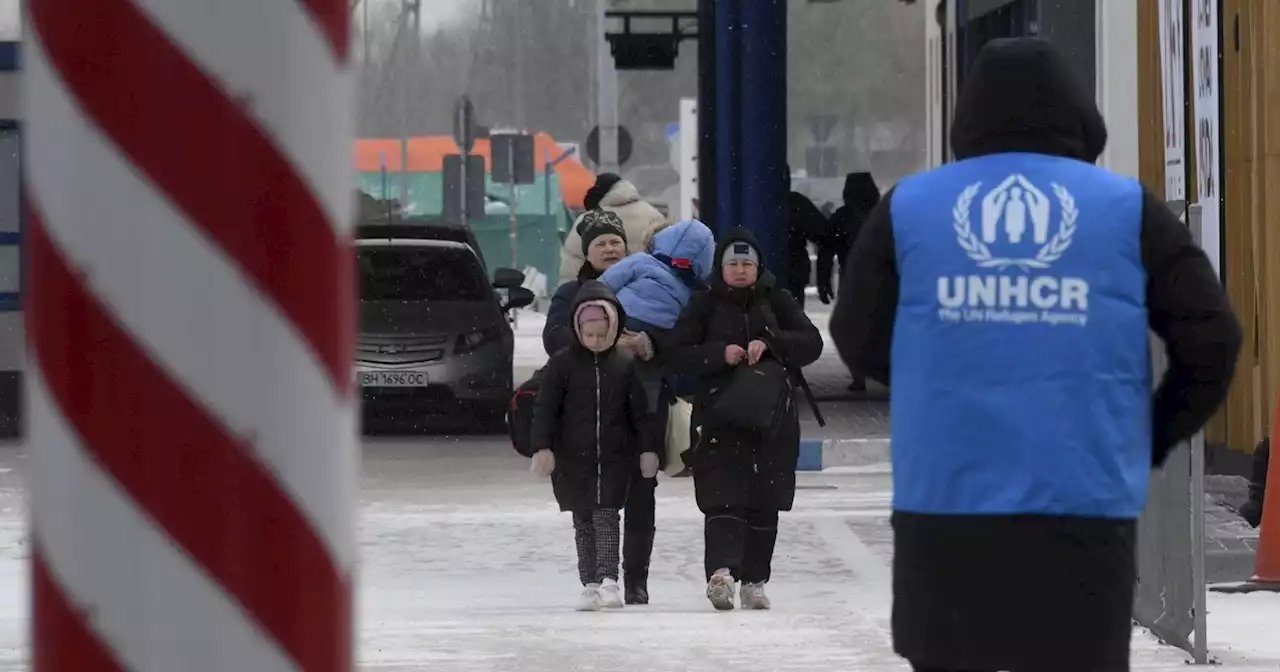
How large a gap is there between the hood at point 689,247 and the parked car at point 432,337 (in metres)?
7.33

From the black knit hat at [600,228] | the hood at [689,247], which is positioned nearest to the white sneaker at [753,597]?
the hood at [689,247]

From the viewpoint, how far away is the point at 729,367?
9.61 metres

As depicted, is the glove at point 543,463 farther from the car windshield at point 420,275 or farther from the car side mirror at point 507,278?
the car windshield at point 420,275

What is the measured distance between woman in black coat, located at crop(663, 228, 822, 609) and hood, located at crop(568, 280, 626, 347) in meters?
0.25

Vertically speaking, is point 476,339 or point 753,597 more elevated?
point 476,339

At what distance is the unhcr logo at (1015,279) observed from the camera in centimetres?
402

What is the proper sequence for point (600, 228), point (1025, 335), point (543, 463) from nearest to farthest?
point (1025, 335), point (543, 463), point (600, 228)

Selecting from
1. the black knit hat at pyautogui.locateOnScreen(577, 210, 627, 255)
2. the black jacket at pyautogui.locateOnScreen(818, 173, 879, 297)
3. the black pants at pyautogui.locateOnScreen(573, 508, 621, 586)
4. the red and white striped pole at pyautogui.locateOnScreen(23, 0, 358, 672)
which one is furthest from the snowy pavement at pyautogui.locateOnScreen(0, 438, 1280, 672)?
the black jacket at pyautogui.locateOnScreen(818, 173, 879, 297)

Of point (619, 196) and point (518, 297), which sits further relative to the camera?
point (518, 297)

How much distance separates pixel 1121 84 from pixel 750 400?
670 centimetres

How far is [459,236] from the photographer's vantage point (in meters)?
21.6

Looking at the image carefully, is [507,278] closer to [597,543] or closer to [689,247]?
[689,247]

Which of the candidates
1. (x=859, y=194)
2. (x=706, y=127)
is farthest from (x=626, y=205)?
(x=706, y=127)

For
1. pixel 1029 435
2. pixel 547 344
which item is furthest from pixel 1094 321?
pixel 547 344
